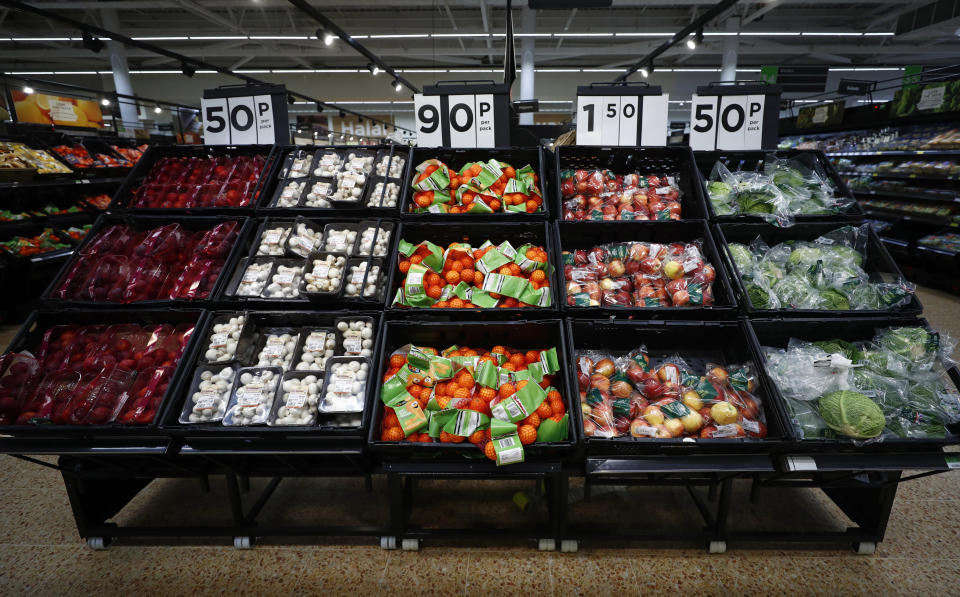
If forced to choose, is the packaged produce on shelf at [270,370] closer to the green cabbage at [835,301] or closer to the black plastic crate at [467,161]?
the black plastic crate at [467,161]

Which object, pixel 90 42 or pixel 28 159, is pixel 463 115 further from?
pixel 28 159

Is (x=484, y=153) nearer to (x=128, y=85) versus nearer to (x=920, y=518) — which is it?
(x=920, y=518)

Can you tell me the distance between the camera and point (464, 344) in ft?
7.03

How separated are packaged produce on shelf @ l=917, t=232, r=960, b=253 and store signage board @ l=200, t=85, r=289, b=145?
25.9 feet

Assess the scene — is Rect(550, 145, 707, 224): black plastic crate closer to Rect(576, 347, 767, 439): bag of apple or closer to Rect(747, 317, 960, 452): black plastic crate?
Rect(747, 317, 960, 452): black plastic crate

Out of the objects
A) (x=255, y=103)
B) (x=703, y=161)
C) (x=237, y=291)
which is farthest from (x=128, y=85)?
(x=703, y=161)

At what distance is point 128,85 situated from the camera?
13.1 meters

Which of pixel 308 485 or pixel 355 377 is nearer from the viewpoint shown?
pixel 355 377

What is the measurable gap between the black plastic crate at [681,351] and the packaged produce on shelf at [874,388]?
113mm

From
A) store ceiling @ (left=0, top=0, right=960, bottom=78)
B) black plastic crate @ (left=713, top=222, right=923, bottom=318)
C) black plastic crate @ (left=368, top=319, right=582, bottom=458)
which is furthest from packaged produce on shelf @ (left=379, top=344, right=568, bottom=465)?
store ceiling @ (left=0, top=0, right=960, bottom=78)

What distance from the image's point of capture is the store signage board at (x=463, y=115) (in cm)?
269

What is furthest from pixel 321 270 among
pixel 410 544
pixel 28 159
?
pixel 28 159

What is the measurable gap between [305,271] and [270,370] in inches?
19.6

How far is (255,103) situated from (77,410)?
79.9 inches
